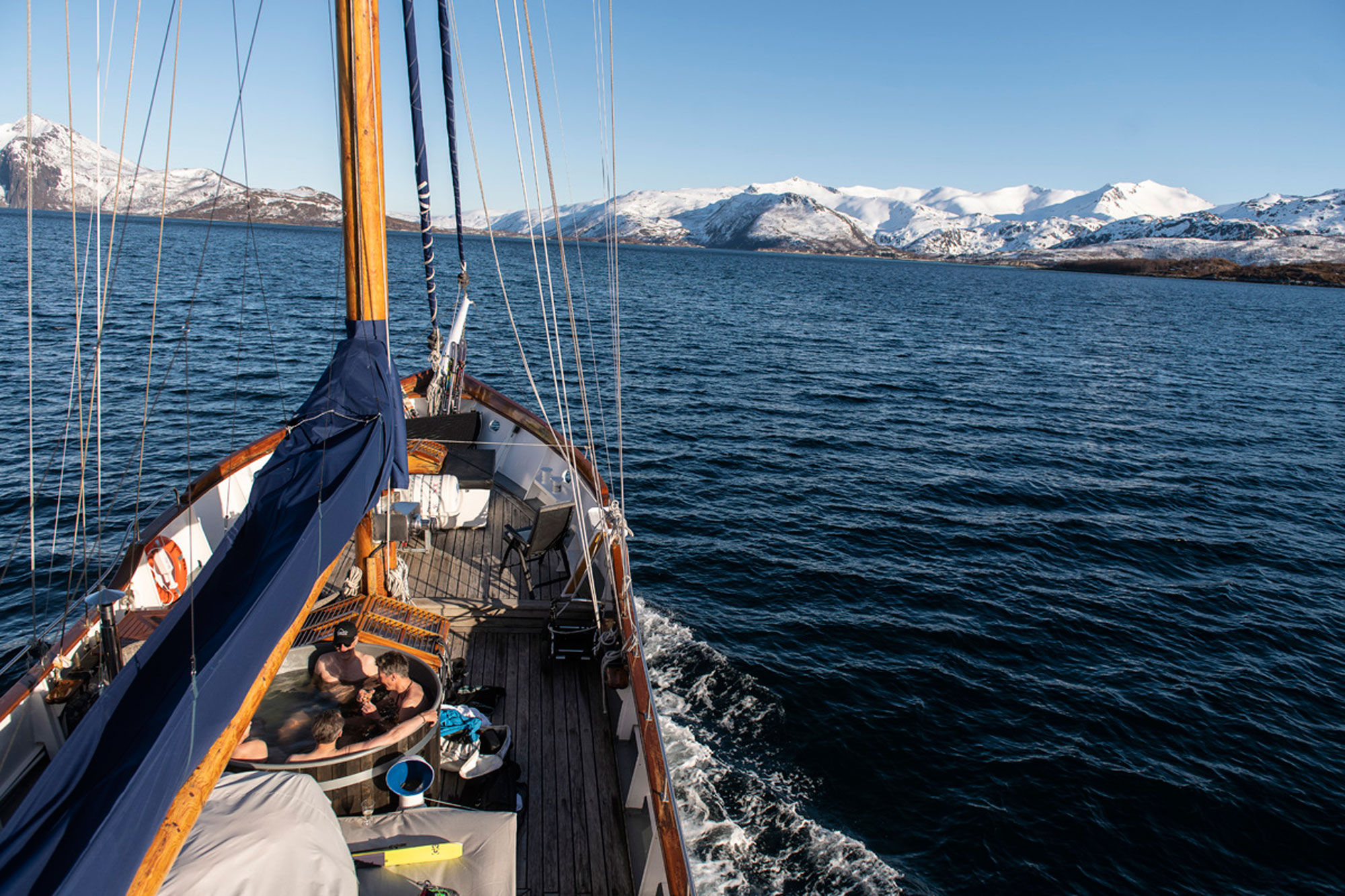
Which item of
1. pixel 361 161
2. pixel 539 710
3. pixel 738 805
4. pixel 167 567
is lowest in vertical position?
pixel 738 805

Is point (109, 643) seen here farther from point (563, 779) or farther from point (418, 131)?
point (418, 131)

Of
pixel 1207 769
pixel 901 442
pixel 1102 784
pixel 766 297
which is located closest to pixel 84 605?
pixel 1102 784

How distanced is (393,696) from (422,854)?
64.4 inches

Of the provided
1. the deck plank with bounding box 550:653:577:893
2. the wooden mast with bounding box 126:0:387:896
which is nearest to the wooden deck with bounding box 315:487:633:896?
the deck plank with bounding box 550:653:577:893

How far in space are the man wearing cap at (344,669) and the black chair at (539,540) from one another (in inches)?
104

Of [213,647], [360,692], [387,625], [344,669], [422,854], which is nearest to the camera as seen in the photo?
[213,647]

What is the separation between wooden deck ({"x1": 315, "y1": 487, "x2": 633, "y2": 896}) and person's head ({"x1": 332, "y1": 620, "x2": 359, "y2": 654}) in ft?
4.64

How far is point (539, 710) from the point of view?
6.72 m

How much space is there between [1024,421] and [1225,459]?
584 centimetres

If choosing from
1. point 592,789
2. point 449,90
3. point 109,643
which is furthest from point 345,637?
point 449,90

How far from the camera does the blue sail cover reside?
2789 mm

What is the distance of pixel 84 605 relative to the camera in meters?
6.12

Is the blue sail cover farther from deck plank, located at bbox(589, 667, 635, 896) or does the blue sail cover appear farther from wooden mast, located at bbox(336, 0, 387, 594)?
deck plank, located at bbox(589, 667, 635, 896)

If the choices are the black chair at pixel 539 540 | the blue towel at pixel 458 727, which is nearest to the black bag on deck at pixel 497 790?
the blue towel at pixel 458 727
